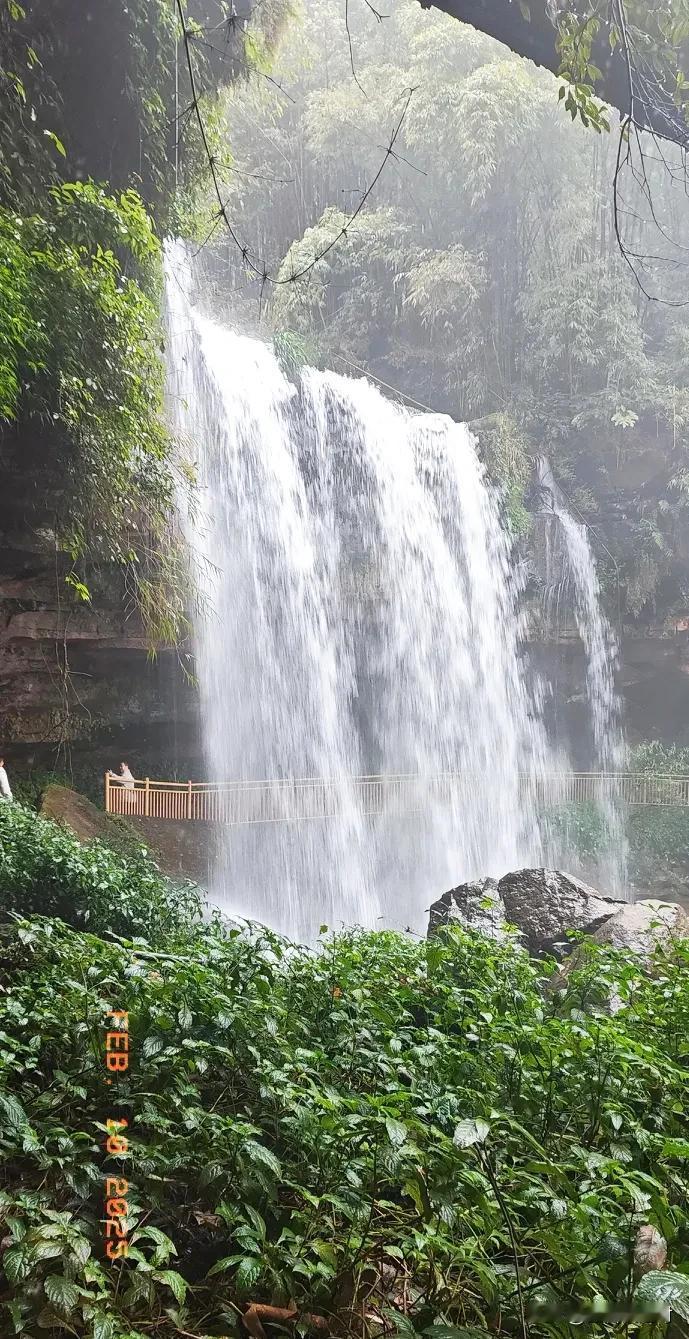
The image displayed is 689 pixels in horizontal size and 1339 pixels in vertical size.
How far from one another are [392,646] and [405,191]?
14015 mm

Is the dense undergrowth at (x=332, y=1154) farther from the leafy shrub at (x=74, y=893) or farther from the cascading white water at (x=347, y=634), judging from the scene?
the cascading white water at (x=347, y=634)

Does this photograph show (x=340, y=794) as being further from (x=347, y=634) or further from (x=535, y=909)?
(x=535, y=909)

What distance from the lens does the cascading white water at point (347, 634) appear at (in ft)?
42.4

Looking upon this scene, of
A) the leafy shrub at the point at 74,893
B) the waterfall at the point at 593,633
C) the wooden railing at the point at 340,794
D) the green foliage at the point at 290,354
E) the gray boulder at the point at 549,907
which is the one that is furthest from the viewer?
the waterfall at the point at 593,633

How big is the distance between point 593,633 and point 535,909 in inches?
513

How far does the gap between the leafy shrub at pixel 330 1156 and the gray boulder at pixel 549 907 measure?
352cm

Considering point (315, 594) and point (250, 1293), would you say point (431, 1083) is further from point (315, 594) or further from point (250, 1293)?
point (315, 594)

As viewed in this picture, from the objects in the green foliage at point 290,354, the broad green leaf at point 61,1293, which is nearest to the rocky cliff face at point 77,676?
the green foliage at point 290,354

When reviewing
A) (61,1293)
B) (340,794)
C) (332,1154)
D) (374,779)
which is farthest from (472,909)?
(374,779)

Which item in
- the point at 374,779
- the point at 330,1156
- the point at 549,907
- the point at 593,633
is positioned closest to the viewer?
the point at 330,1156

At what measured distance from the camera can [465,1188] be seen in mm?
1715

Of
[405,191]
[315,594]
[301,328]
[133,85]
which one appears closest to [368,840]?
[315,594]

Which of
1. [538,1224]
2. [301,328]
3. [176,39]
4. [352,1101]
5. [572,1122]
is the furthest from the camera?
[301,328]

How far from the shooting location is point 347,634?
14664 mm
